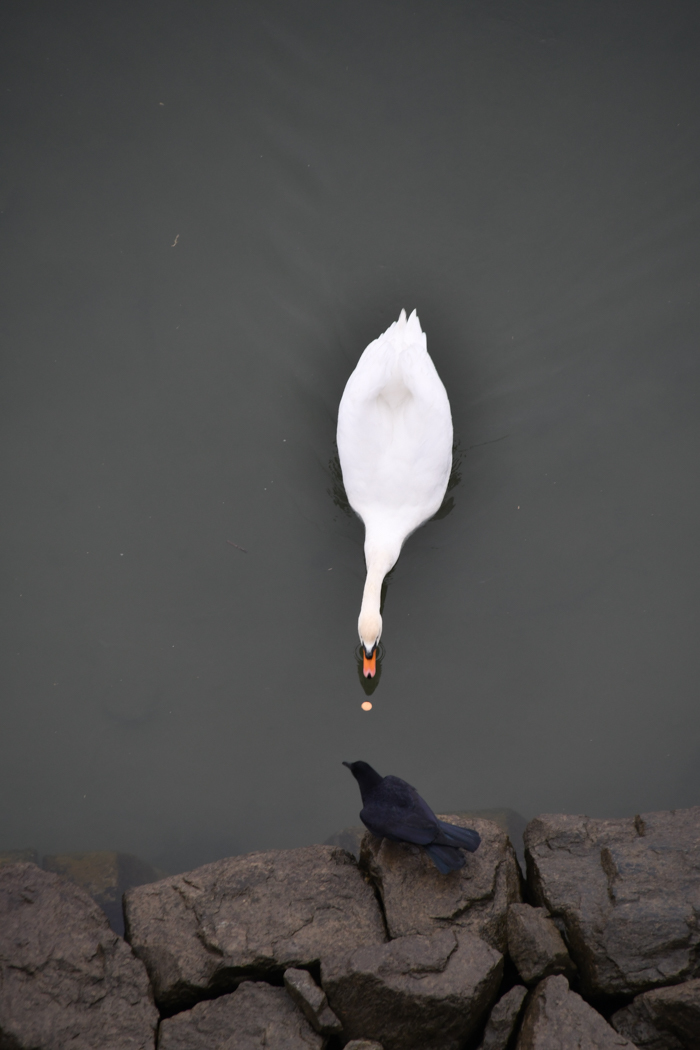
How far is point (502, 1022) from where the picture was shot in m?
4.02

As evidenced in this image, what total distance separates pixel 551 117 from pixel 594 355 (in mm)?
2652

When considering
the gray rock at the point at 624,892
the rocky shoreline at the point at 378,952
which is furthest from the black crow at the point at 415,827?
the gray rock at the point at 624,892

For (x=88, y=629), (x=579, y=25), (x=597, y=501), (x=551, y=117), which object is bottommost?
(x=88, y=629)

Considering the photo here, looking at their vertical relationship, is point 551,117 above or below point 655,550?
above

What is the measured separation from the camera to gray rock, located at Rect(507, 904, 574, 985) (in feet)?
13.7

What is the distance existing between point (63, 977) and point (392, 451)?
4.11 meters

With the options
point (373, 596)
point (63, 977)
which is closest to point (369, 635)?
point (373, 596)

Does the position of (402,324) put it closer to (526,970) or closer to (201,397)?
(201,397)

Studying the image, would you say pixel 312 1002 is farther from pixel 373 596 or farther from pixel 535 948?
pixel 373 596

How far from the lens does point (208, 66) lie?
26.1 ft

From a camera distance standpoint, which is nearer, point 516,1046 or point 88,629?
point 516,1046

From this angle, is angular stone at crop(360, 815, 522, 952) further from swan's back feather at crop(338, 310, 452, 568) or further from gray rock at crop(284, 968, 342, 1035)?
swan's back feather at crop(338, 310, 452, 568)

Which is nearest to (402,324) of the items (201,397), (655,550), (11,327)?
(201,397)

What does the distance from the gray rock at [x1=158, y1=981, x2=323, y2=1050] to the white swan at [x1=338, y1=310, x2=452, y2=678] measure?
2.54 m
